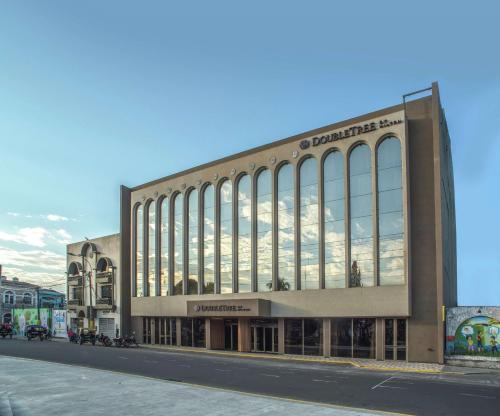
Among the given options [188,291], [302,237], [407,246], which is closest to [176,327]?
[188,291]

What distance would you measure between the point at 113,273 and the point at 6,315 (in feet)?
236

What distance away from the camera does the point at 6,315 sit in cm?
11388

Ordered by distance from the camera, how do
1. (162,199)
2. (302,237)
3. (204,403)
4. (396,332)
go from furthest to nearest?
(162,199)
(302,237)
(396,332)
(204,403)

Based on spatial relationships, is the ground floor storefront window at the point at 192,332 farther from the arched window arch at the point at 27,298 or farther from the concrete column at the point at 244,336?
the arched window arch at the point at 27,298

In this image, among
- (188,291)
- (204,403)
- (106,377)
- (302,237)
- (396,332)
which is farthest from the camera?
(188,291)

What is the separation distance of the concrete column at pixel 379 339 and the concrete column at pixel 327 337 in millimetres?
3581

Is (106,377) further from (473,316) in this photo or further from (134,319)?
(134,319)

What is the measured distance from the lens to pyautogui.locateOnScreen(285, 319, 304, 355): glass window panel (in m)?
37.8

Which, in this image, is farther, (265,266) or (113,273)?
(113,273)

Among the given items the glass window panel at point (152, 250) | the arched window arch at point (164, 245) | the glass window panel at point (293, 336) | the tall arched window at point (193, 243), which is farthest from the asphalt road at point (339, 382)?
the glass window panel at point (152, 250)

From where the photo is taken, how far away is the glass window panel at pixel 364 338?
33.8 metres

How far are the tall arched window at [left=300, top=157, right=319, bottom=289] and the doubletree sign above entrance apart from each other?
1282 millimetres

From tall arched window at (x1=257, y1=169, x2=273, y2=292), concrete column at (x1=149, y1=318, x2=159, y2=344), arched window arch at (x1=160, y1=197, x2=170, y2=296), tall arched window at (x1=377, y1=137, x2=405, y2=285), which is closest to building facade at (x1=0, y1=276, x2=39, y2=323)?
concrete column at (x1=149, y1=318, x2=159, y2=344)

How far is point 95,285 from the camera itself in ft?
198
